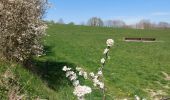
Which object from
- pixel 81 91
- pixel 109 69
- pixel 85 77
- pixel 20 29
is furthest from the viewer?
pixel 109 69

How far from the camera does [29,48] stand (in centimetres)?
2416

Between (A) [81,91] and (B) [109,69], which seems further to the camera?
(B) [109,69]

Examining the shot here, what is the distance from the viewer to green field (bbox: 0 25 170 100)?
22244 mm

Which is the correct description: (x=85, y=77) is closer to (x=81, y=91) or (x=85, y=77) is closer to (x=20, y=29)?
(x=81, y=91)

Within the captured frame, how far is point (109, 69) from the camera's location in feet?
121

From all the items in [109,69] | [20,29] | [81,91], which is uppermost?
[81,91]

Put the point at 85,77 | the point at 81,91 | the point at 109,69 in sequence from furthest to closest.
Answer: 1. the point at 109,69
2. the point at 85,77
3. the point at 81,91

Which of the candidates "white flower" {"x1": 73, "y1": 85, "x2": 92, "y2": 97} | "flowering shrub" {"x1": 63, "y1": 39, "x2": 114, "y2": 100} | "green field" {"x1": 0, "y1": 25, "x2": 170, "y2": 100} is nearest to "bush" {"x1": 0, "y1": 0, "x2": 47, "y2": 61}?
"green field" {"x1": 0, "y1": 25, "x2": 170, "y2": 100}

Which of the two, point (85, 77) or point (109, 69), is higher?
point (85, 77)

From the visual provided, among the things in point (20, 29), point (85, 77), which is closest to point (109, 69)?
point (20, 29)

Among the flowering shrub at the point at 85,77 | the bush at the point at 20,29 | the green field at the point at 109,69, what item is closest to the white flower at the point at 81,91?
the flowering shrub at the point at 85,77

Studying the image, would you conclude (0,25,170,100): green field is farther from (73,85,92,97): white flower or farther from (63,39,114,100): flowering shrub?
(73,85,92,97): white flower

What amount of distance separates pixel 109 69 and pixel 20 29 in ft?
47.8

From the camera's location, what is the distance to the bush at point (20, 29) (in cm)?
2273
